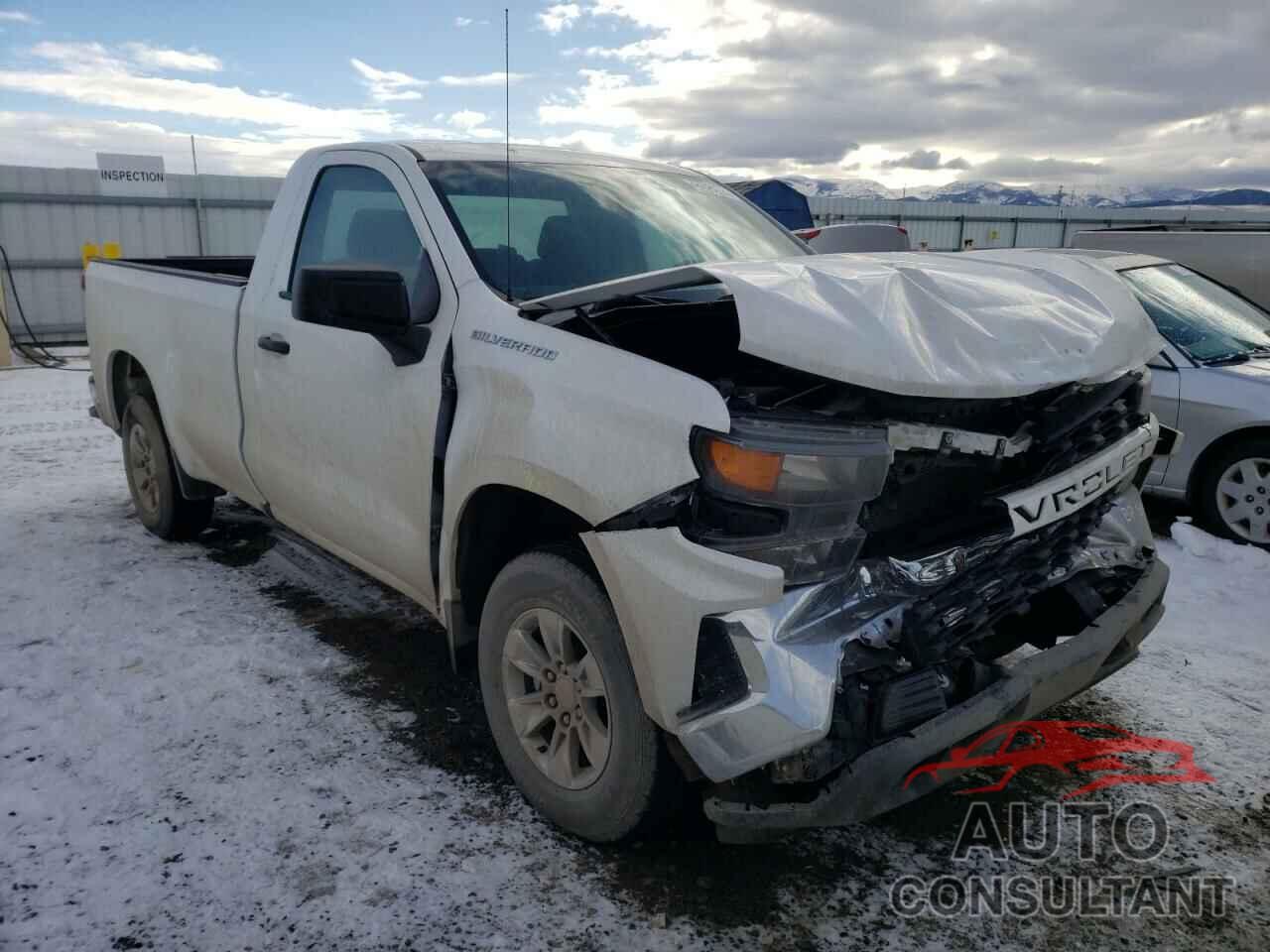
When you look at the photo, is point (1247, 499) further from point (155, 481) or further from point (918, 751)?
point (155, 481)

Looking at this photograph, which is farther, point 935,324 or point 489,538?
point 489,538

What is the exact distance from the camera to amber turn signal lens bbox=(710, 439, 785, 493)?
2148 mm

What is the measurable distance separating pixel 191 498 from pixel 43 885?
2839 millimetres

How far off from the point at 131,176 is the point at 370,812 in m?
15.5

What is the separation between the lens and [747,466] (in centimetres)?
215

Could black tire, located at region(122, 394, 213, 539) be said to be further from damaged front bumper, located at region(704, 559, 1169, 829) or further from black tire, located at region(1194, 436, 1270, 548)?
black tire, located at region(1194, 436, 1270, 548)

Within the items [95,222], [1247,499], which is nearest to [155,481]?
[1247,499]

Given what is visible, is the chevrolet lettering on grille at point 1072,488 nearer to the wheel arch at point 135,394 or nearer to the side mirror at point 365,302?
the side mirror at point 365,302

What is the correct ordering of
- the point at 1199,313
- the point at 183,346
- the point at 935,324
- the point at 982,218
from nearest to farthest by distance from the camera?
1. the point at 935,324
2. the point at 183,346
3. the point at 1199,313
4. the point at 982,218

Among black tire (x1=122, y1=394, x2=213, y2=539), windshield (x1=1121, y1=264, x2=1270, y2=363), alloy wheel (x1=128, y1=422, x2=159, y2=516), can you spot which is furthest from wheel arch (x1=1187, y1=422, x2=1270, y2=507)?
alloy wheel (x1=128, y1=422, x2=159, y2=516)

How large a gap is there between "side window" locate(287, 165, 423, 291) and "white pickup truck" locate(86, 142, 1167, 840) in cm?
2

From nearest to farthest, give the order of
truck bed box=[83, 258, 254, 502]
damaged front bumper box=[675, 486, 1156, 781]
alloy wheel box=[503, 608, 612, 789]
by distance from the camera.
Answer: damaged front bumper box=[675, 486, 1156, 781], alloy wheel box=[503, 608, 612, 789], truck bed box=[83, 258, 254, 502]

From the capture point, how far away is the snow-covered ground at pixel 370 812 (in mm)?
2424

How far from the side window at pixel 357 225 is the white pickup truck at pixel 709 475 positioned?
0.07ft
